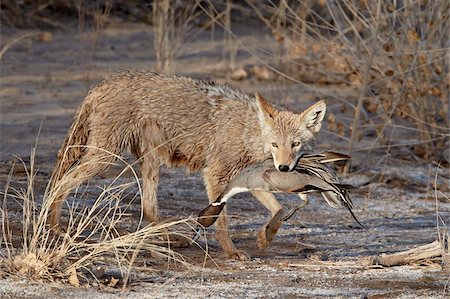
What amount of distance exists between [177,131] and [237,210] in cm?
129

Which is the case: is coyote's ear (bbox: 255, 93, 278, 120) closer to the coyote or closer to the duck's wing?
the coyote

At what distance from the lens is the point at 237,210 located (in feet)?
27.7

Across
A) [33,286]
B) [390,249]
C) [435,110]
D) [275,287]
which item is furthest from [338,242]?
[435,110]

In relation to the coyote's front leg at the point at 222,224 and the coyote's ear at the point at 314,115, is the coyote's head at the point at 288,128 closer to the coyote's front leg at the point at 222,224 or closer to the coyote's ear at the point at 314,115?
the coyote's ear at the point at 314,115

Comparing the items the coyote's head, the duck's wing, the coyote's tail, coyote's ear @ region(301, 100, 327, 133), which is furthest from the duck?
the coyote's tail

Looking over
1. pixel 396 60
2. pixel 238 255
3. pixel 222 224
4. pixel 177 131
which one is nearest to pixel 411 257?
pixel 238 255

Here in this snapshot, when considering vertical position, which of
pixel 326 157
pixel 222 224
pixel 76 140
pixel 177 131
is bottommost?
pixel 222 224

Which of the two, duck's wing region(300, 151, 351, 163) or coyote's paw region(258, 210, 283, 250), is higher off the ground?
duck's wing region(300, 151, 351, 163)

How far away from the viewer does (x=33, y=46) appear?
1340cm

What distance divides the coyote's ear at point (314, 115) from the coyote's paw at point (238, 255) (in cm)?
97

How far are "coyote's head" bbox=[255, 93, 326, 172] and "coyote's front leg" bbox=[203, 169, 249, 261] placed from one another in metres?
0.40

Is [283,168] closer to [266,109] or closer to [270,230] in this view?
[270,230]

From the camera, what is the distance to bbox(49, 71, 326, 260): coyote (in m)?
7.10

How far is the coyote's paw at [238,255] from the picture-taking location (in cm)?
684
